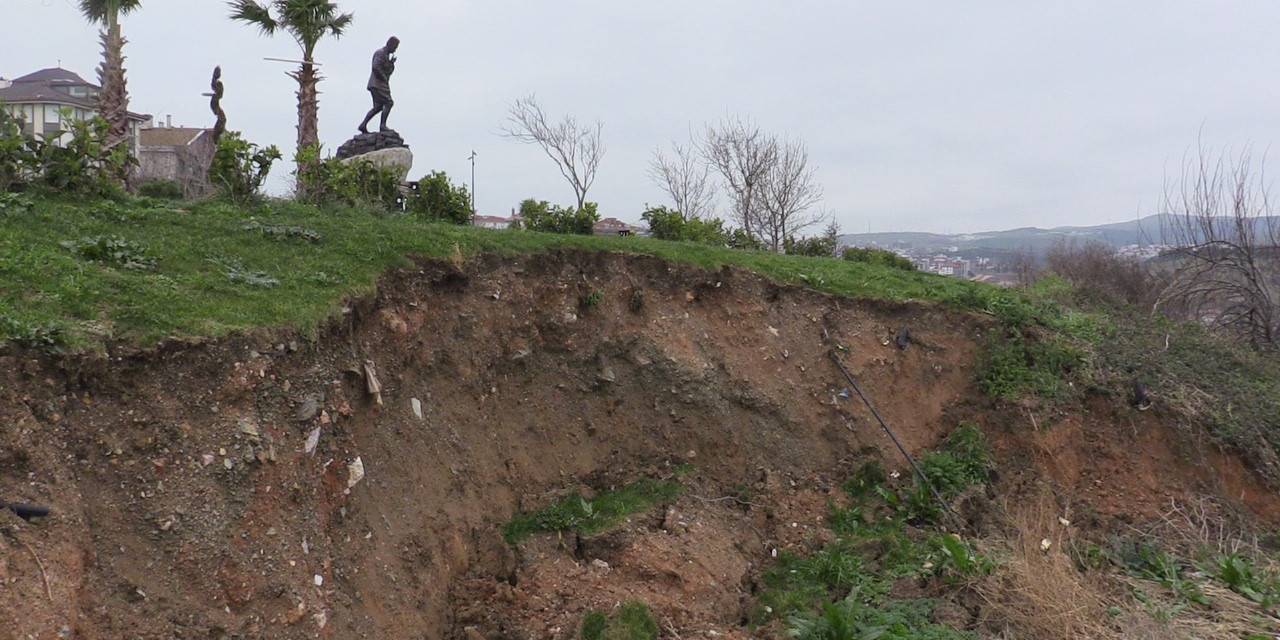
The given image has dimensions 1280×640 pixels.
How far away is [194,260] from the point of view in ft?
23.1

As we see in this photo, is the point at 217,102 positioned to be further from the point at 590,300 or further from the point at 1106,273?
the point at 1106,273

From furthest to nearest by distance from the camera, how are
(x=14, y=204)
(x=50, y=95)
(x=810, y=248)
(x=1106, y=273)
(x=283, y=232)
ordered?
(x=50, y=95), (x=1106, y=273), (x=810, y=248), (x=283, y=232), (x=14, y=204)

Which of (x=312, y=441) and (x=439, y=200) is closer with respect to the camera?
(x=312, y=441)

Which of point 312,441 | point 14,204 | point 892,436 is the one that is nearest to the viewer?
point 312,441

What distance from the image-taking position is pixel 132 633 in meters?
4.63

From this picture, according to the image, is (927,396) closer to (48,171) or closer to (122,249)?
(122,249)

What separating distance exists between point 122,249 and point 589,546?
14.6 ft

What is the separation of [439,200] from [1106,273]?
21.2 m

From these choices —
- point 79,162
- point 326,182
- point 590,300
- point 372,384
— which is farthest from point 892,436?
point 79,162

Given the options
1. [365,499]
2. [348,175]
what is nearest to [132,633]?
[365,499]

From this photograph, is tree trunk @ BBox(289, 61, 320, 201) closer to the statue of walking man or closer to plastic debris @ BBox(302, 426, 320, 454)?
the statue of walking man

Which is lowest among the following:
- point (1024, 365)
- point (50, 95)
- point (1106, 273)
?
point (1024, 365)

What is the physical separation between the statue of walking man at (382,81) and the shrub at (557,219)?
2.98 meters

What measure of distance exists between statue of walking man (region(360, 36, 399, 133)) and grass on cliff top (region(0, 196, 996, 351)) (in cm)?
410
